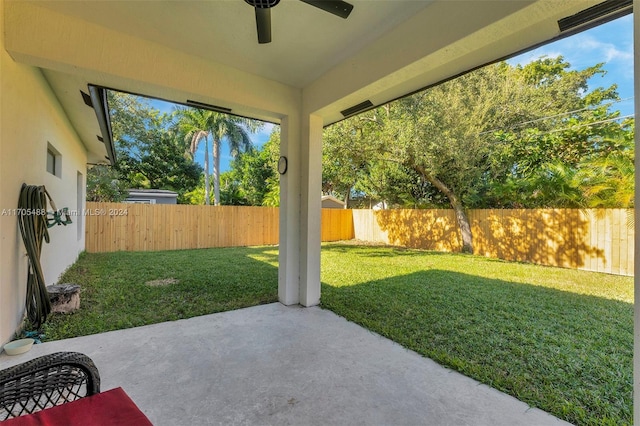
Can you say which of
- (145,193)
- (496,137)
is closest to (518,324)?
(496,137)

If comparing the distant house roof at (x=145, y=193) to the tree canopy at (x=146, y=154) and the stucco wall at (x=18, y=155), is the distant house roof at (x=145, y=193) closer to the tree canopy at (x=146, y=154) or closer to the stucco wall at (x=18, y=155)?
the tree canopy at (x=146, y=154)

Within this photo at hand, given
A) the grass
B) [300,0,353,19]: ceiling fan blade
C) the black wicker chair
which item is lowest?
the grass

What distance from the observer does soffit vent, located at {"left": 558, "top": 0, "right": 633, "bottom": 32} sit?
5.60 ft

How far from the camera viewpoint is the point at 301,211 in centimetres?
385

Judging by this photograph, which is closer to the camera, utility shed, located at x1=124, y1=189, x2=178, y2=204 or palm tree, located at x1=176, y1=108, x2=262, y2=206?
utility shed, located at x1=124, y1=189, x2=178, y2=204

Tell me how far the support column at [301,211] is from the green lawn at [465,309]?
1.52 ft

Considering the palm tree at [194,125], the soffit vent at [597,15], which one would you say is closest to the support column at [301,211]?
the soffit vent at [597,15]

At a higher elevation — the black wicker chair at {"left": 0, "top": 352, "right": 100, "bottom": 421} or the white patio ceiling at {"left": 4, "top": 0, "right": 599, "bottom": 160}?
the white patio ceiling at {"left": 4, "top": 0, "right": 599, "bottom": 160}

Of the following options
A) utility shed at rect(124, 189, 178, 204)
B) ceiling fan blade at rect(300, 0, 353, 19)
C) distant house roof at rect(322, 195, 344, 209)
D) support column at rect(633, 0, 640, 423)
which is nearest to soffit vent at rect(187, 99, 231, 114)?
ceiling fan blade at rect(300, 0, 353, 19)

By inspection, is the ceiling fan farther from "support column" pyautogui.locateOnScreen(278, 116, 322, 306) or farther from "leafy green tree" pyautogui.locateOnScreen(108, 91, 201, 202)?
"leafy green tree" pyautogui.locateOnScreen(108, 91, 201, 202)

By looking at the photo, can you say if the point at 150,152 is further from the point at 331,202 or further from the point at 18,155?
the point at 18,155

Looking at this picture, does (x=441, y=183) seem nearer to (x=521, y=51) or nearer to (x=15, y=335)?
(x=521, y=51)

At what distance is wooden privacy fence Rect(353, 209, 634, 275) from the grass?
0.71 m

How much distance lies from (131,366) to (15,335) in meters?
1.38
